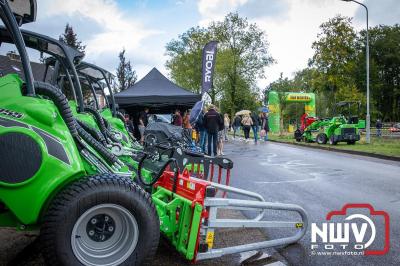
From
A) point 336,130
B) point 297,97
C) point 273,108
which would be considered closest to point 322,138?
point 336,130

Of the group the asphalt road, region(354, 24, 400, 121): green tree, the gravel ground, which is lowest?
the asphalt road

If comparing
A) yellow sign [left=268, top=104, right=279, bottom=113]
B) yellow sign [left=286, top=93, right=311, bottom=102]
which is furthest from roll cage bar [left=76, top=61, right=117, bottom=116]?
yellow sign [left=268, top=104, right=279, bottom=113]

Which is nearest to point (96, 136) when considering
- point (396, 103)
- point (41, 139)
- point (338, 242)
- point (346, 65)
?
point (41, 139)

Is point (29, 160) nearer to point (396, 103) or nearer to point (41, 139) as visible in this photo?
point (41, 139)

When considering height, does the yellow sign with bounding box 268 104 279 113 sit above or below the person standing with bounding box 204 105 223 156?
above

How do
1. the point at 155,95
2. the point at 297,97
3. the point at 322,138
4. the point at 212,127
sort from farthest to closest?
1. the point at 297,97
2. the point at 322,138
3. the point at 155,95
4. the point at 212,127

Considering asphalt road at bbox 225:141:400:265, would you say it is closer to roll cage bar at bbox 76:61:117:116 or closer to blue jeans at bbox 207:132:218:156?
blue jeans at bbox 207:132:218:156

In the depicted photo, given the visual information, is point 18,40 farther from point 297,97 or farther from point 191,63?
point 191,63

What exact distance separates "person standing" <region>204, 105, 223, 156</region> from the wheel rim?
11.3 m

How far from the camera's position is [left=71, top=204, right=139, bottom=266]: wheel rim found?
3057 millimetres

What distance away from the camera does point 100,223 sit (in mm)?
3135

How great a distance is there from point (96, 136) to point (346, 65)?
5225 cm

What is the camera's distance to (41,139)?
2980 millimetres

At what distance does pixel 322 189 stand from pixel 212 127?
675 cm
